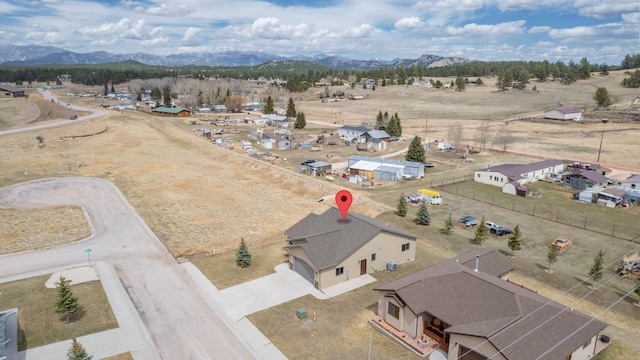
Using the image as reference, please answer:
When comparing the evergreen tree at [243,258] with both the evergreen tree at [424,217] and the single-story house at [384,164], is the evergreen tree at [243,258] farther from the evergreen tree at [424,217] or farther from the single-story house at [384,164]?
the single-story house at [384,164]

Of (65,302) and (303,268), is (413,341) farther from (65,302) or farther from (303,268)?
(65,302)

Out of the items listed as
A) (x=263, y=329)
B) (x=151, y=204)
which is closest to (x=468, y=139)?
(x=151, y=204)

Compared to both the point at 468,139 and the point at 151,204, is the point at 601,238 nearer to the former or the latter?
the point at 151,204

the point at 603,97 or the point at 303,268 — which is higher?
the point at 603,97

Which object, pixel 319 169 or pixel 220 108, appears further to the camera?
pixel 220 108

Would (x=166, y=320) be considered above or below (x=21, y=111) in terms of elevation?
below

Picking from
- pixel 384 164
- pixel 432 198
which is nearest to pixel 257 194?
pixel 384 164
